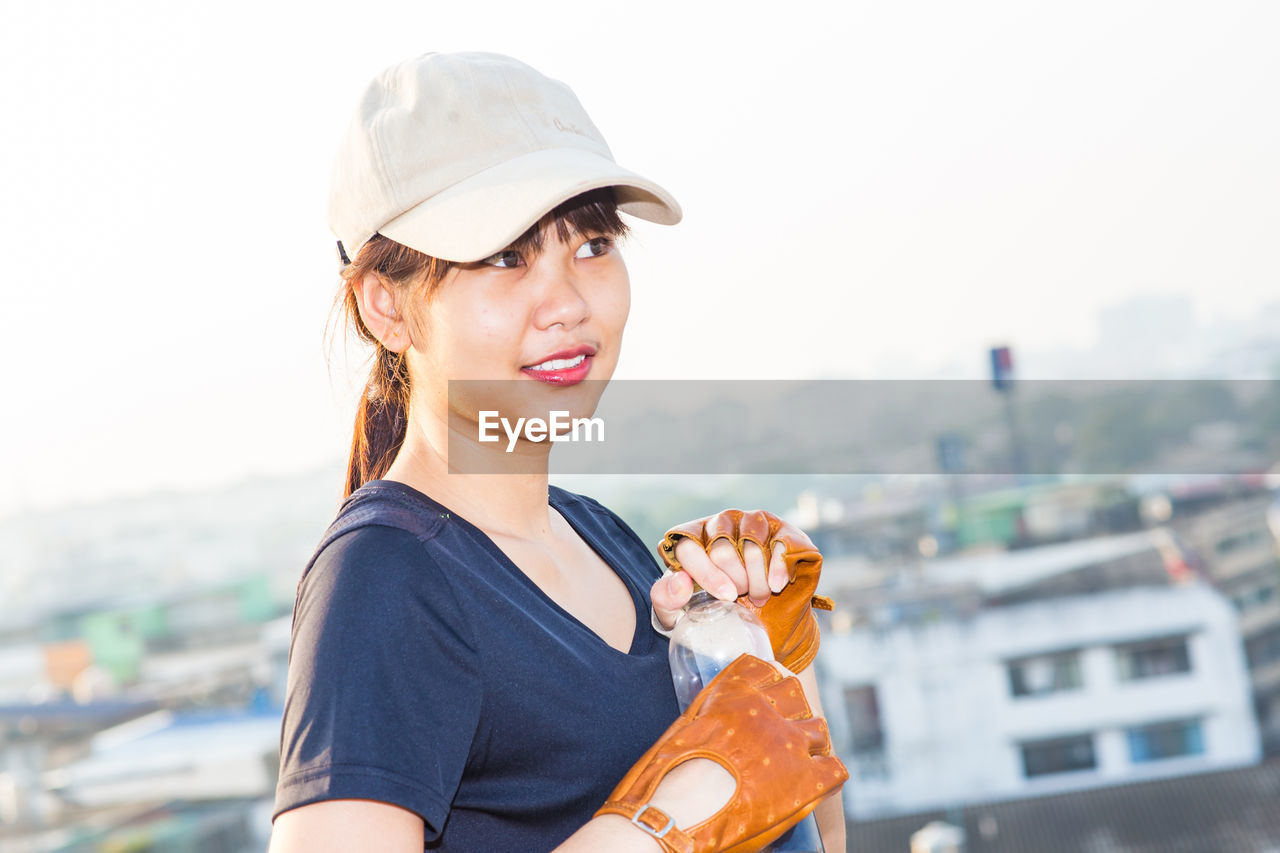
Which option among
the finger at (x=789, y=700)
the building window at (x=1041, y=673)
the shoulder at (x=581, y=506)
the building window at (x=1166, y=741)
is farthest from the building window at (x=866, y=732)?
the finger at (x=789, y=700)

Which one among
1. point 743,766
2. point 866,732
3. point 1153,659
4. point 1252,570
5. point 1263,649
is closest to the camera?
point 743,766

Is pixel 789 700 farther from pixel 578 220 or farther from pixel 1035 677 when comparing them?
pixel 1035 677

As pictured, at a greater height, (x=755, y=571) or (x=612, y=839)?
(x=755, y=571)

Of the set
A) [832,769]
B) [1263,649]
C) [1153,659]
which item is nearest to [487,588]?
[832,769]

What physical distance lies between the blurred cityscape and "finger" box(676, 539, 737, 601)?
23128mm

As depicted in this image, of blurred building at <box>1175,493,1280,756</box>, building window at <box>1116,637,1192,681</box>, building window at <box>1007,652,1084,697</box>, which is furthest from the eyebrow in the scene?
blurred building at <box>1175,493,1280,756</box>

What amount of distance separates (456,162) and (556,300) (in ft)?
0.45

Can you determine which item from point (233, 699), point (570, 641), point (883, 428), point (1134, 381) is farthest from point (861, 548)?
point (570, 641)

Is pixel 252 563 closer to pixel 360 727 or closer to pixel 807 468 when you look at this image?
pixel 807 468

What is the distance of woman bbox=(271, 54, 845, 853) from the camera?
0.78m

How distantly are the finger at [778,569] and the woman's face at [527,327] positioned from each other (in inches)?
9.4

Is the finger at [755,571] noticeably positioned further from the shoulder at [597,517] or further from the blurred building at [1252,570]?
the blurred building at [1252,570]

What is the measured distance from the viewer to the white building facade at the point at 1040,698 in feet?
88.8

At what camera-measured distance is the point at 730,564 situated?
3.59 feet
